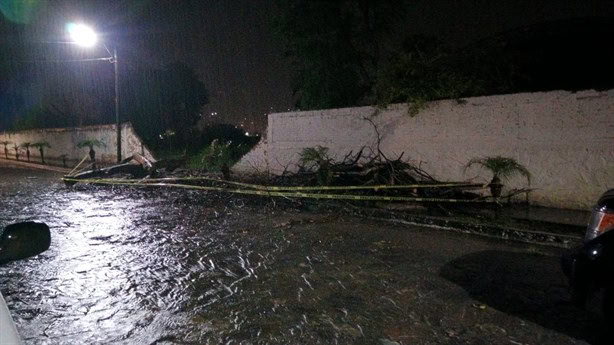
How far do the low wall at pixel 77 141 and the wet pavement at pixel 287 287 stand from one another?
13876 mm

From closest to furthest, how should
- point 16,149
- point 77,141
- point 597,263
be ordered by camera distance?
point 597,263 < point 77,141 < point 16,149

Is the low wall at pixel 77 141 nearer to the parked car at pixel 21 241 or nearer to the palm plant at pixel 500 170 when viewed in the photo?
the palm plant at pixel 500 170

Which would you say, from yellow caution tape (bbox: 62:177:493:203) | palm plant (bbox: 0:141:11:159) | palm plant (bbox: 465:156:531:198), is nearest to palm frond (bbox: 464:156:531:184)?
palm plant (bbox: 465:156:531:198)

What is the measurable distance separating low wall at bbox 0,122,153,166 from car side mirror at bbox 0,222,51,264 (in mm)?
17262

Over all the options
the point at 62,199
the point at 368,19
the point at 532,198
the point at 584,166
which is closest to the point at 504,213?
the point at 532,198

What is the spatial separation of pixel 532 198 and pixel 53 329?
843cm

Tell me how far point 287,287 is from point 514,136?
21.4ft

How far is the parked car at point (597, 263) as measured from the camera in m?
2.43

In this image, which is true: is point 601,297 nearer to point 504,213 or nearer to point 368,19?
point 504,213

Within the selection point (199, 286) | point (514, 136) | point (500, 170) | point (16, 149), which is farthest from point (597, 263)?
point (16, 149)

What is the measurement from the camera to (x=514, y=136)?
8.02m

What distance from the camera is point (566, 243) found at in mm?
5531

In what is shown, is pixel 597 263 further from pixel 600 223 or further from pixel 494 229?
pixel 494 229

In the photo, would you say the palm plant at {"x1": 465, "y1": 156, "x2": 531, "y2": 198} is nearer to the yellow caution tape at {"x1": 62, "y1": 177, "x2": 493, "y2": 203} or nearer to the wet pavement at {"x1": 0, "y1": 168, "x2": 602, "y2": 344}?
the yellow caution tape at {"x1": 62, "y1": 177, "x2": 493, "y2": 203}
